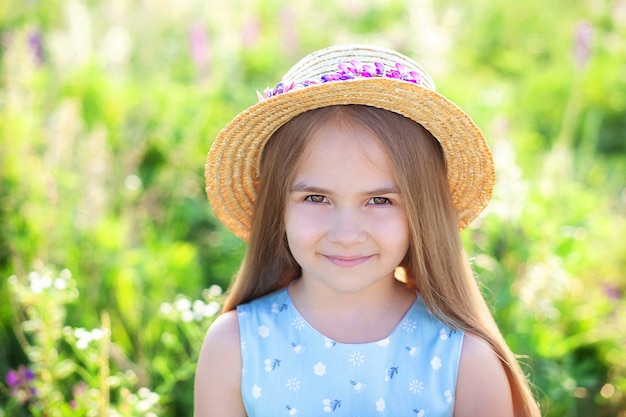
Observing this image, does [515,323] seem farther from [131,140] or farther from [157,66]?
[157,66]

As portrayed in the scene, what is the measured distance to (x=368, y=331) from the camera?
7.48ft

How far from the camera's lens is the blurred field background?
2.90 meters

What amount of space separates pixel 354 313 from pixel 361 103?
0.62 meters

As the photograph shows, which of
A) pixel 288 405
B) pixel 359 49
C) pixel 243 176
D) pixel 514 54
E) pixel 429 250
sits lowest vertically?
pixel 288 405

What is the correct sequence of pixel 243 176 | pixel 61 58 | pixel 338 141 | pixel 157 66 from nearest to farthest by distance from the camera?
pixel 338 141 → pixel 243 176 → pixel 61 58 → pixel 157 66

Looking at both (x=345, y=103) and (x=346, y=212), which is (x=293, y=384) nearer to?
(x=346, y=212)

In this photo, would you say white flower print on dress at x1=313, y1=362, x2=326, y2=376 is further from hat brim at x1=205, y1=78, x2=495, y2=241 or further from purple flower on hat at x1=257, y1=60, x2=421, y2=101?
purple flower on hat at x1=257, y1=60, x2=421, y2=101

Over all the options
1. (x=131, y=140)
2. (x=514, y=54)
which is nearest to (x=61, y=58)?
(x=131, y=140)

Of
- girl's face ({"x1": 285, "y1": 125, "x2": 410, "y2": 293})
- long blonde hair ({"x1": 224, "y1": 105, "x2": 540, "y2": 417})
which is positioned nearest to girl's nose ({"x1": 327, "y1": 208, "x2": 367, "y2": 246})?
girl's face ({"x1": 285, "y1": 125, "x2": 410, "y2": 293})

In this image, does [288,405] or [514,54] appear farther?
[514,54]

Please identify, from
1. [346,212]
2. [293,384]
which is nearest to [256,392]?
[293,384]

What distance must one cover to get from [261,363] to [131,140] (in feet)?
7.62

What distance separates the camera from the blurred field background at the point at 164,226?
2900 millimetres

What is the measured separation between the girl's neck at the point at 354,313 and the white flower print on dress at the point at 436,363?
15 cm
